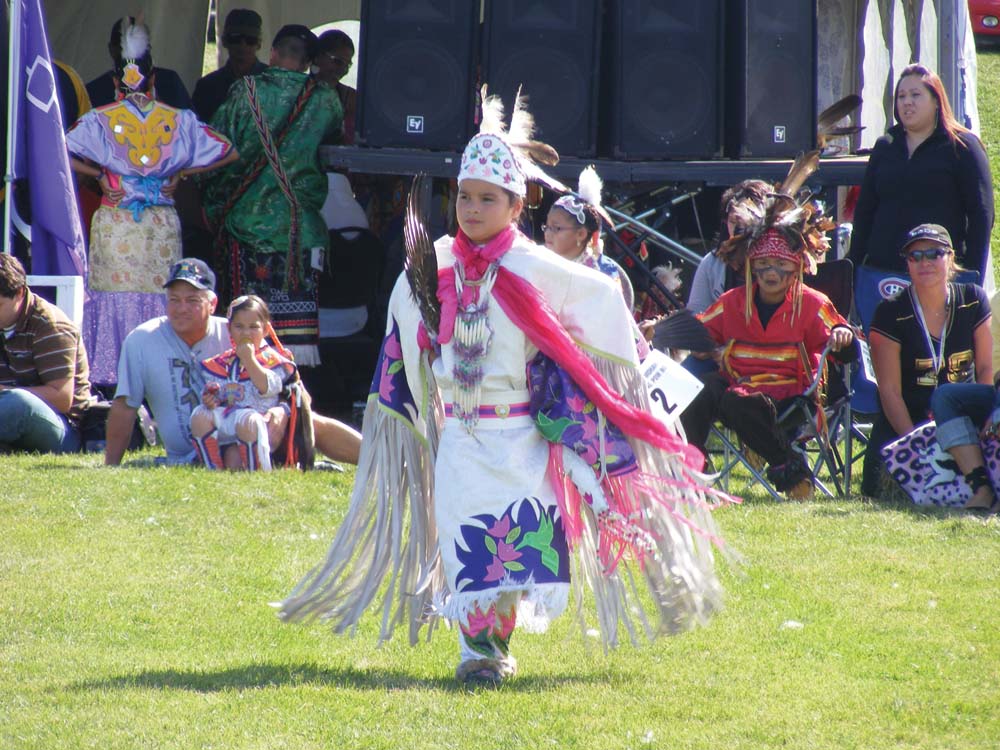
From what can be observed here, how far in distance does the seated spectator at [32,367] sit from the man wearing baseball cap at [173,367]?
0.35 m

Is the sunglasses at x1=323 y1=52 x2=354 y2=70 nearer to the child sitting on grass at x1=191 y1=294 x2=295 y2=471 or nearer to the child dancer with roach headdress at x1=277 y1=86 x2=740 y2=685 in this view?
the child sitting on grass at x1=191 y1=294 x2=295 y2=471

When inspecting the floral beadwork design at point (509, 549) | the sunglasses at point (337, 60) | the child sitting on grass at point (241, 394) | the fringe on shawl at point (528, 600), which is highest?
the sunglasses at point (337, 60)

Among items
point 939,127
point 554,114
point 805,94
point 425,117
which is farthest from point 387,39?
point 939,127

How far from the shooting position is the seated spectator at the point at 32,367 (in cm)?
645

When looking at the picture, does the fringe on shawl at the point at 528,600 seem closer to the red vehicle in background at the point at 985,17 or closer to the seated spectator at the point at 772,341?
the seated spectator at the point at 772,341

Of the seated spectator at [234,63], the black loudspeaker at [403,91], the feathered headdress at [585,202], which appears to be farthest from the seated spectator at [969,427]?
the seated spectator at [234,63]

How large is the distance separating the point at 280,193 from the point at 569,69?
158cm

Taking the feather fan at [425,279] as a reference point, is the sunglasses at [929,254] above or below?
above

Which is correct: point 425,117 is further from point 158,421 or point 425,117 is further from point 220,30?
point 220,30

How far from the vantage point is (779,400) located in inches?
238

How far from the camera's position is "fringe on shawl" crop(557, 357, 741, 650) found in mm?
3826

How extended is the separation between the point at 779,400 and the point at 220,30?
5846mm

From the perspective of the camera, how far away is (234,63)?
846cm

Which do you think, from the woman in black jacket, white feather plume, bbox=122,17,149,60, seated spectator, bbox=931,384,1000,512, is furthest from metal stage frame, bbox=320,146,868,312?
seated spectator, bbox=931,384,1000,512
